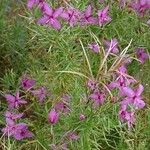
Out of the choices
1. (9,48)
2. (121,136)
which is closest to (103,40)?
(121,136)

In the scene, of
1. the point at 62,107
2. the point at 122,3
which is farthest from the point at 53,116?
the point at 122,3

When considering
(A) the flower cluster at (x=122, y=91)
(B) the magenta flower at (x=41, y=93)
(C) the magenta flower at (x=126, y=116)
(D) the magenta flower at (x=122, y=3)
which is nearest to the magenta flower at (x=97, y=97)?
(A) the flower cluster at (x=122, y=91)

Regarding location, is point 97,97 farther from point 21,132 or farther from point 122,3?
point 122,3

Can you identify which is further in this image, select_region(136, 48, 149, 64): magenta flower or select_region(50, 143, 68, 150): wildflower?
select_region(136, 48, 149, 64): magenta flower

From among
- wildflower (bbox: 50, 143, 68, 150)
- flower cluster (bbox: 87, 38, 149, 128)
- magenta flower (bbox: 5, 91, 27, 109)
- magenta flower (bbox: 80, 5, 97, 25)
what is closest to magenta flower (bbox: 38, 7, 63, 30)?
magenta flower (bbox: 80, 5, 97, 25)

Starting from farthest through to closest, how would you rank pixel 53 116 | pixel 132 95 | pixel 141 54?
1. pixel 141 54
2. pixel 53 116
3. pixel 132 95

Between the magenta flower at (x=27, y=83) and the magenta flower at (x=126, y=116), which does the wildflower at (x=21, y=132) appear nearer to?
the magenta flower at (x=27, y=83)

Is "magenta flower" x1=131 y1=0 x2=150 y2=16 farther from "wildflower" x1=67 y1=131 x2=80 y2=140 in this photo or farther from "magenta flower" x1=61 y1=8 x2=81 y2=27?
"wildflower" x1=67 y1=131 x2=80 y2=140

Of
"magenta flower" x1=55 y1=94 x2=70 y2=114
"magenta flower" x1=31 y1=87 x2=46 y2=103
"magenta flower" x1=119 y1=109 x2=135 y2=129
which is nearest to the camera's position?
"magenta flower" x1=119 y1=109 x2=135 y2=129
